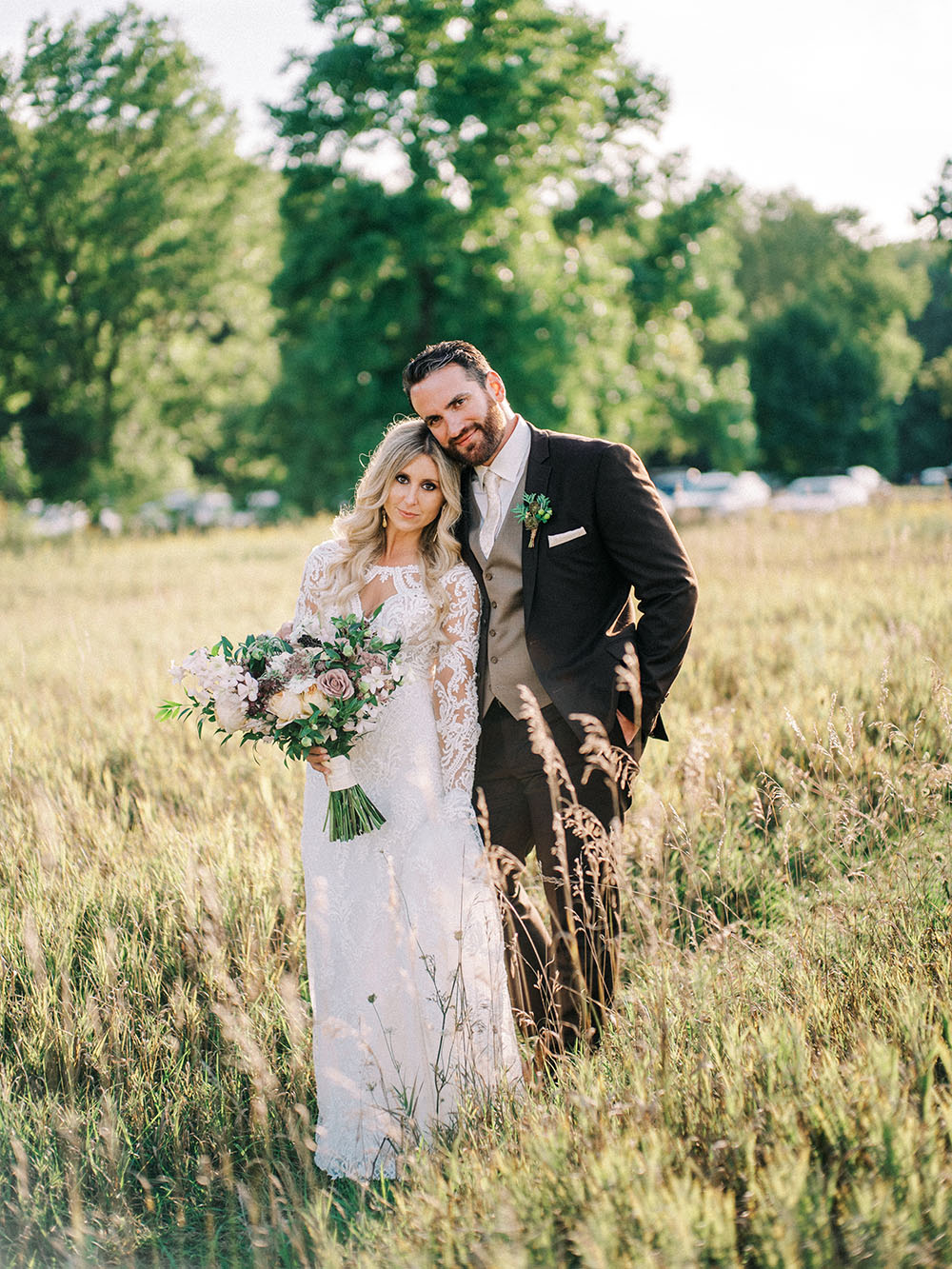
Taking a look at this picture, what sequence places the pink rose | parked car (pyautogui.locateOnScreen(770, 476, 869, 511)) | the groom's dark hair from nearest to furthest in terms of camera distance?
the pink rose, the groom's dark hair, parked car (pyautogui.locateOnScreen(770, 476, 869, 511))

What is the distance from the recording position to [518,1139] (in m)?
2.23

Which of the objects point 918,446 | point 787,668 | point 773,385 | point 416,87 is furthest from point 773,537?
point 918,446

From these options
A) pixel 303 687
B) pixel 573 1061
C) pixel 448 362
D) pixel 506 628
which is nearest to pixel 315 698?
pixel 303 687

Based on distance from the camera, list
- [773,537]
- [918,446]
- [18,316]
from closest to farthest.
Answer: [773,537] < [18,316] < [918,446]

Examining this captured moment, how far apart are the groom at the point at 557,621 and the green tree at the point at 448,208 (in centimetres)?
1809

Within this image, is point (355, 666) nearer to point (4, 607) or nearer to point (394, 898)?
point (394, 898)

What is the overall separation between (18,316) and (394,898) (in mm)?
26192

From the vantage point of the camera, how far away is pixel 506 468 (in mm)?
3242

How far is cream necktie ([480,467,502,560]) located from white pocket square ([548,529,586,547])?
0.80 feet

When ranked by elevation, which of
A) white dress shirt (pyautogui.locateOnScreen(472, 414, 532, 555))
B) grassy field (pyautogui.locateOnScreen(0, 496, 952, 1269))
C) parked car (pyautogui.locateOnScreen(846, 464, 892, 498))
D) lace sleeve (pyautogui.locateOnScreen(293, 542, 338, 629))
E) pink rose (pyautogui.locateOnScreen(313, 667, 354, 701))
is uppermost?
parked car (pyautogui.locateOnScreen(846, 464, 892, 498))

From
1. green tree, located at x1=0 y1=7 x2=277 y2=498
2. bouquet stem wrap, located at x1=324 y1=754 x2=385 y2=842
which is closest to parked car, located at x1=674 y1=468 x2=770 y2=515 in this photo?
green tree, located at x1=0 y1=7 x2=277 y2=498

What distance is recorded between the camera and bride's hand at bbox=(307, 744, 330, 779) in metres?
2.85

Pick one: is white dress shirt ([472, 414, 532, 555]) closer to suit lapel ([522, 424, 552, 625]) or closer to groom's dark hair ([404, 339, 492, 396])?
suit lapel ([522, 424, 552, 625])

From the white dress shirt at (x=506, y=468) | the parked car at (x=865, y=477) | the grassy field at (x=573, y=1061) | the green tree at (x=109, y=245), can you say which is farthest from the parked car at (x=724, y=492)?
the white dress shirt at (x=506, y=468)
